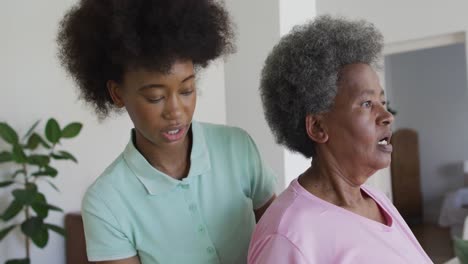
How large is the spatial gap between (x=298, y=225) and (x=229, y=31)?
1.83 ft

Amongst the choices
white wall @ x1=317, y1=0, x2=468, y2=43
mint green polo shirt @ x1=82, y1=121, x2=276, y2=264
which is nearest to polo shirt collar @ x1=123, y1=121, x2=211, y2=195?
mint green polo shirt @ x1=82, y1=121, x2=276, y2=264

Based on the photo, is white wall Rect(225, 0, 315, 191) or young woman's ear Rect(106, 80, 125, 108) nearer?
Answer: young woman's ear Rect(106, 80, 125, 108)

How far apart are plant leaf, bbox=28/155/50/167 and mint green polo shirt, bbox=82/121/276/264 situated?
7.16ft

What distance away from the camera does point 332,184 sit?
124cm

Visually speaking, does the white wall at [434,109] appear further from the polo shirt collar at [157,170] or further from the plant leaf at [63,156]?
the polo shirt collar at [157,170]

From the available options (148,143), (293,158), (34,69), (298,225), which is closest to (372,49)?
(298,225)

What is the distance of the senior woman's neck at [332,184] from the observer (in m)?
1.23

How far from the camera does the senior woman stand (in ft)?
3.64

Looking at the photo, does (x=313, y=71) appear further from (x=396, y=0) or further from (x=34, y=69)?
(x=396, y=0)

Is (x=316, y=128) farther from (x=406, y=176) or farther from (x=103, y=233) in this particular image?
(x=406, y=176)

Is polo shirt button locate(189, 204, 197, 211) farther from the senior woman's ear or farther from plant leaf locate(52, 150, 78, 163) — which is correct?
plant leaf locate(52, 150, 78, 163)

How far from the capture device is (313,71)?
3.89ft

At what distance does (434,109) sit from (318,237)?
7.26 m

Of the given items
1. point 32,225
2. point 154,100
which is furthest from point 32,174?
point 154,100
